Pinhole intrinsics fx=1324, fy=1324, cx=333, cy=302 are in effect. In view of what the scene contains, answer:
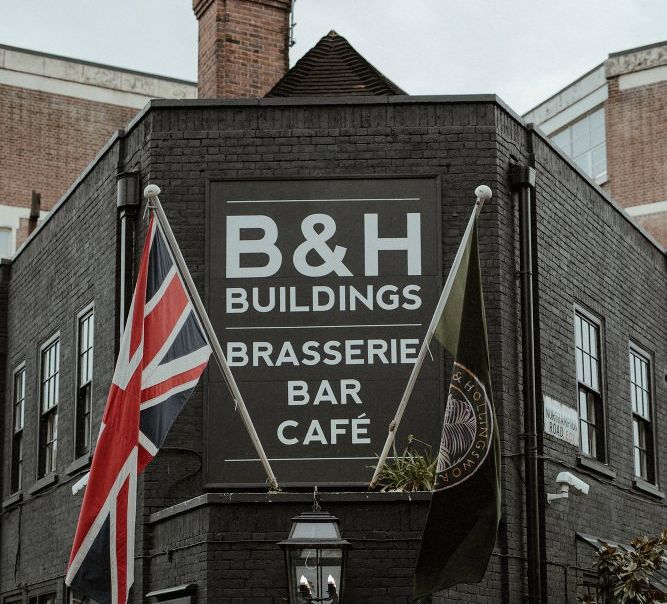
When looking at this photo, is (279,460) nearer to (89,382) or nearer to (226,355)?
(226,355)

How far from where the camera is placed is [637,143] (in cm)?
3309

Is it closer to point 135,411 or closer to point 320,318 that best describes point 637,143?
point 320,318

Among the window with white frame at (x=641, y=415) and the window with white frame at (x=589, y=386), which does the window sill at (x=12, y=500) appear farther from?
the window with white frame at (x=641, y=415)

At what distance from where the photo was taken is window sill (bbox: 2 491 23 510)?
17328mm

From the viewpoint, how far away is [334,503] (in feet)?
37.8

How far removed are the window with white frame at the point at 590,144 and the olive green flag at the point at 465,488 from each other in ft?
79.3

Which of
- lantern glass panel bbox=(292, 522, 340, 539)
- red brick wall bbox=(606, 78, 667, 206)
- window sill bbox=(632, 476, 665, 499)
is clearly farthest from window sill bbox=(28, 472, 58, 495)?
red brick wall bbox=(606, 78, 667, 206)

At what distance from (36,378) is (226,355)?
5065mm

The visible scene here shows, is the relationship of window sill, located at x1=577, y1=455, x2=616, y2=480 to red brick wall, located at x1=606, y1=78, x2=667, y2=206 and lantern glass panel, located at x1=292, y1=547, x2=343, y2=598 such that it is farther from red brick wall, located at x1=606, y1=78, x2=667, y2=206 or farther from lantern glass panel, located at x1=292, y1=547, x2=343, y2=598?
red brick wall, located at x1=606, y1=78, x2=667, y2=206

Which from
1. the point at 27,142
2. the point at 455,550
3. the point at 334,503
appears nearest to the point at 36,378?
the point at 334,503

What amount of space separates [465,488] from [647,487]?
6590mm

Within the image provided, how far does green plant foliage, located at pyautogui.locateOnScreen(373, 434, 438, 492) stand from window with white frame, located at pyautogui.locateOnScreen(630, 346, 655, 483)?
5.09 m

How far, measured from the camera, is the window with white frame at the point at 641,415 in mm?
16547

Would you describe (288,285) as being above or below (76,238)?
below
